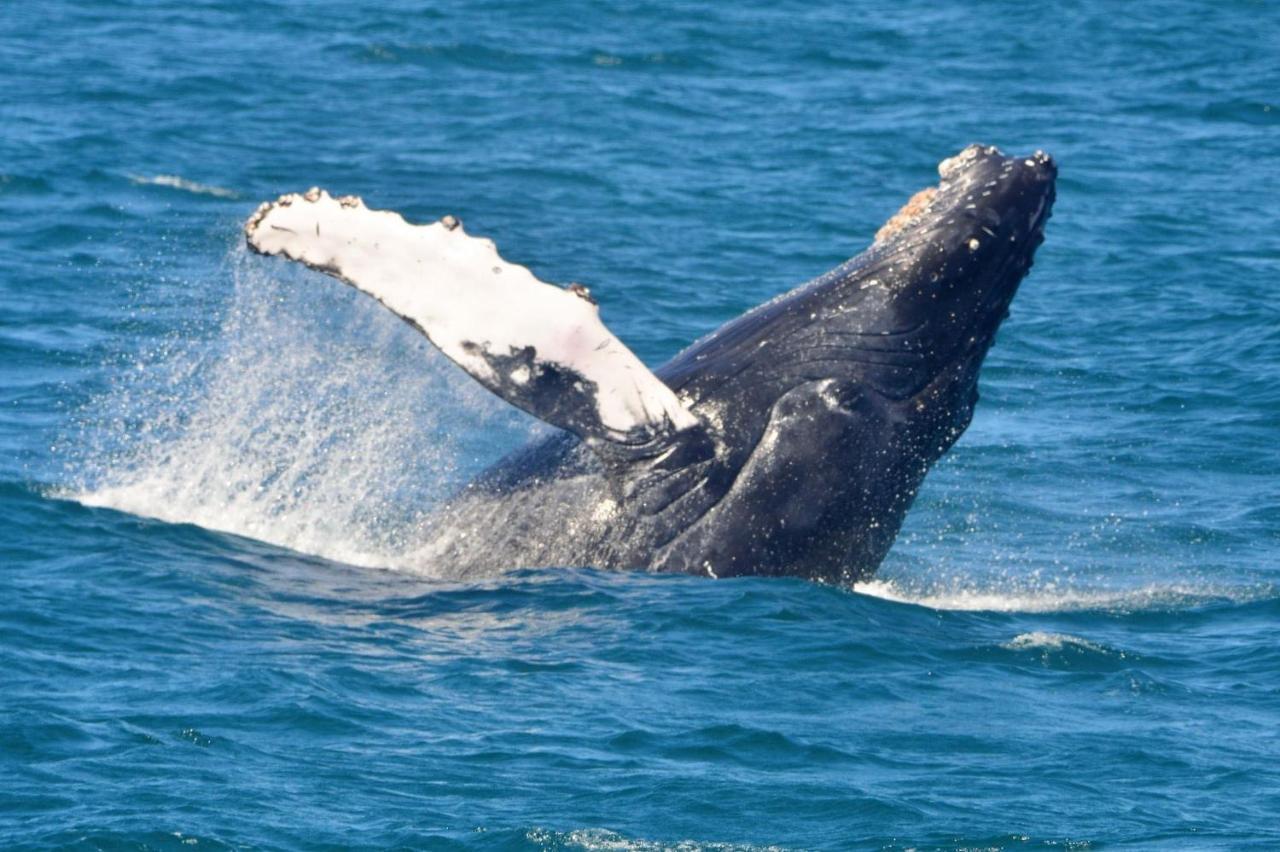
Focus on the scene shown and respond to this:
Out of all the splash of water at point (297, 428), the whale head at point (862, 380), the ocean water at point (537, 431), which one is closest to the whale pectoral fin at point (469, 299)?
the whale head at point (862, 380)

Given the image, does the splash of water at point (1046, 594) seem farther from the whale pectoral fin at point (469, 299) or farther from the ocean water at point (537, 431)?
the whale pectoral fin at point (469, 299)

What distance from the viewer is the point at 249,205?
94.8 ft

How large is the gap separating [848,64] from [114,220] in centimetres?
1630

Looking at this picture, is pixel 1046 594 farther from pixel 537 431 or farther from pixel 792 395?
pixel 537 431

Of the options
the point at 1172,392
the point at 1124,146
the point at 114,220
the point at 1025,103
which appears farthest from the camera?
the point at 1025,103

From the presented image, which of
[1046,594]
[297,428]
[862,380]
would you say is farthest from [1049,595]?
[297,428]

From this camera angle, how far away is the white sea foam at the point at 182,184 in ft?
96.6

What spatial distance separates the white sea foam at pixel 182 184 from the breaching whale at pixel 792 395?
15690mm

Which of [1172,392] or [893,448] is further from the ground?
[893,448]

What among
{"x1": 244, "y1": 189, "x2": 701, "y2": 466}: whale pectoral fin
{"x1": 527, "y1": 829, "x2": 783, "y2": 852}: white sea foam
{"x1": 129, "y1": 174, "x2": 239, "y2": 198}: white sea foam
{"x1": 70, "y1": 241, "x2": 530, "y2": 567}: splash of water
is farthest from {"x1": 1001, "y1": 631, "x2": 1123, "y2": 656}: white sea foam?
{"x1": 129, "y1": 174, "x2": 239, "y2": 198}: white sea foam

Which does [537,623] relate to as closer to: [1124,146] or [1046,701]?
[1046,701]

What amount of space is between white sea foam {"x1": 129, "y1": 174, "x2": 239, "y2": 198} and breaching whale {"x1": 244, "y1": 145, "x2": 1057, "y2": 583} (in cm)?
1569

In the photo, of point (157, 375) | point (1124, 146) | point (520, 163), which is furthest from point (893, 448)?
point (1124, 146)

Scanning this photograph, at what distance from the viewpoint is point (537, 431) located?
1822 centimetres
